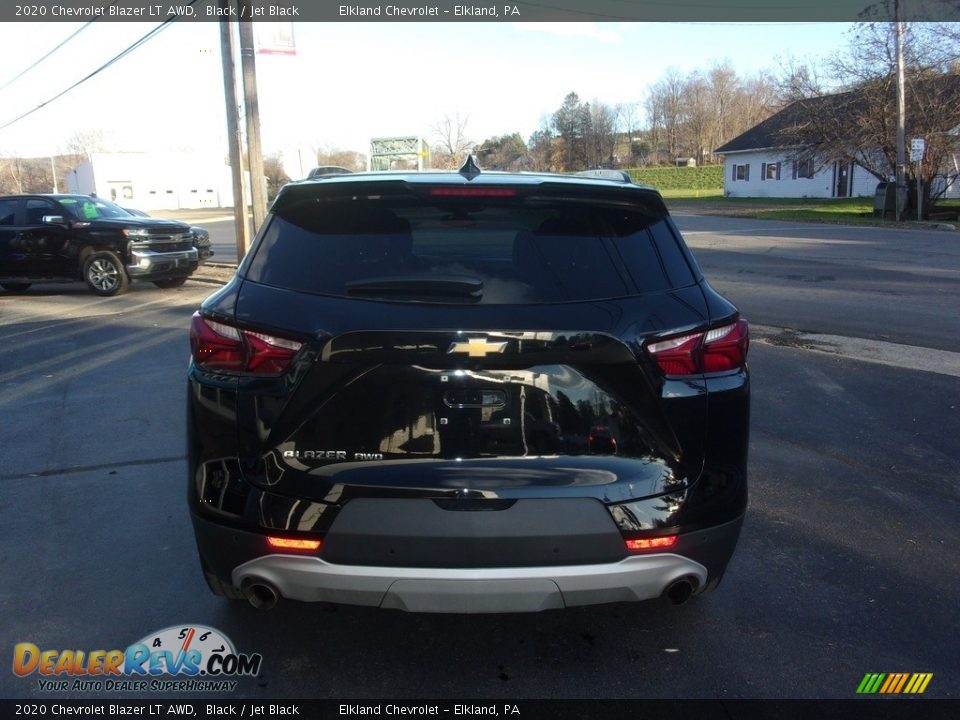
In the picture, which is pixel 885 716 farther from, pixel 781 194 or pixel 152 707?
pixel 781 194

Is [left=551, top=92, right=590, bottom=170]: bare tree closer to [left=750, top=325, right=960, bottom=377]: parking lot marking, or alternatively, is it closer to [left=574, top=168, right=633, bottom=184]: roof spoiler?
[left=750, top=325, right=960, bottom=377]: parking lot marking

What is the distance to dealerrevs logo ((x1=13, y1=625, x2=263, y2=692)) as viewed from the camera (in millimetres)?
2986

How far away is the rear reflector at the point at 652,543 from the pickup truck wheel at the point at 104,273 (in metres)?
13.2

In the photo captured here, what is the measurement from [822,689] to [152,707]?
2.43 metres

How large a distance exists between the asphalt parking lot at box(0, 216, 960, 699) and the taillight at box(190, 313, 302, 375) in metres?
1.19

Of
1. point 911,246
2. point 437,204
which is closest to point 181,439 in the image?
point 437,204

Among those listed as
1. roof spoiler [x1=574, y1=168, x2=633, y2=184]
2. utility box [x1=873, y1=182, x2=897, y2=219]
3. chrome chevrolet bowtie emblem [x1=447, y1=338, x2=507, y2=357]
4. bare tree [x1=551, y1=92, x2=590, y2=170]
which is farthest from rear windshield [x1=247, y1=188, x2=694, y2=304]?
bare tree [x1=551, y1=92, x2=590, y2=170]

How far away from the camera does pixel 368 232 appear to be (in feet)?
9.59

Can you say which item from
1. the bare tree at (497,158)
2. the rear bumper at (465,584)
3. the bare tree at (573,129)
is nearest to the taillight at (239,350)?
the rear bumper at (465,584)

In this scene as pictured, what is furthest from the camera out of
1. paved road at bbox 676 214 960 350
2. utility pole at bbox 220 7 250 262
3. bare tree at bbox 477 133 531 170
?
utility pole at bbox 220 7 250 262

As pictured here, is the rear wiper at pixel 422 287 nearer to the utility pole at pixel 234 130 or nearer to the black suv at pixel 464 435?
the black suv at pixel 464 435

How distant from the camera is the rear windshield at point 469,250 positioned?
2740 millimetres

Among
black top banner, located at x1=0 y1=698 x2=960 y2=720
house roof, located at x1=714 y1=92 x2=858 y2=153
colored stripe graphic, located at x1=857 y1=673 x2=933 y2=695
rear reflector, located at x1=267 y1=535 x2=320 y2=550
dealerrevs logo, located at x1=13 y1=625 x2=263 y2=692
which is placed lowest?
colored stripe graphic, located at x1=857 y1=673 x2=933 y2=695

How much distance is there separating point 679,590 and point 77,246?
13.8 meters
